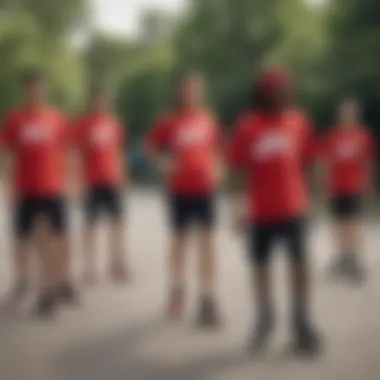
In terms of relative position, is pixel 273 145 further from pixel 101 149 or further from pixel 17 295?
pixel 17 295

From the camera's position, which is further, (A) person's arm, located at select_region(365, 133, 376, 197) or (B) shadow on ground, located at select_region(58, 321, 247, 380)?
(A) person's arm, located at select_region(365, 133, 376, 197)

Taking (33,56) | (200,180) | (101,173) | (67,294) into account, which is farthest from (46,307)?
(33,56)

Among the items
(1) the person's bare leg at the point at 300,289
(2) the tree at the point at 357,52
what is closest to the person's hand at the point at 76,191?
(1) the person's bare leg at the point at 300,289

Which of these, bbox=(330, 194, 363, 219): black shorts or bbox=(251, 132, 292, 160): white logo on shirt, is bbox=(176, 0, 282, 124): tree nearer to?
bbox=(251, 132, 292, 160): white logo on shirt

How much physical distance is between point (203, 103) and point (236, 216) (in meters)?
0.22

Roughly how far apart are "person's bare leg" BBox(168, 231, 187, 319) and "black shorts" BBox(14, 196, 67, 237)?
0.22 meters

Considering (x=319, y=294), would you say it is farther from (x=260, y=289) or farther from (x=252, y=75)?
(x=252, y=75)

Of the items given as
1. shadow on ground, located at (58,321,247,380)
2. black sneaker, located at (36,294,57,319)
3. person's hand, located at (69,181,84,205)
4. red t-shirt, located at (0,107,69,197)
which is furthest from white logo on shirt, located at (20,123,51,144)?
shadow on ground, located at (58,321,247,380)

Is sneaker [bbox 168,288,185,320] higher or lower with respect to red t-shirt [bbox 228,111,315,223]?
lower

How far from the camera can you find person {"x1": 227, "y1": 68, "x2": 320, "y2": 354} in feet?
6.23

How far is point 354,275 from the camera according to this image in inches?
81.2

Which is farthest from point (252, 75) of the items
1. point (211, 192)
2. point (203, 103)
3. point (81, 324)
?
point (81, 324)

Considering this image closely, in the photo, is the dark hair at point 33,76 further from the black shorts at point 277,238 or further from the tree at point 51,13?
the black shorts at point 277,238

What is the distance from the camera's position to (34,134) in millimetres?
2066
